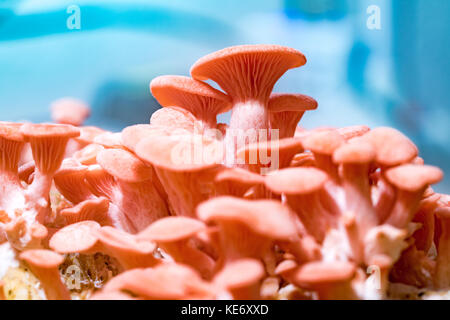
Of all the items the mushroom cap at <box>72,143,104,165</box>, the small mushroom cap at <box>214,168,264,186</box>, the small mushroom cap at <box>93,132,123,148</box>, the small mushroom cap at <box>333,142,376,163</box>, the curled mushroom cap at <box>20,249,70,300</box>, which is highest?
the small mushroom cap at <box>333,142,376,163</box>

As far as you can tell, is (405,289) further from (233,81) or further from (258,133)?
(233,81)

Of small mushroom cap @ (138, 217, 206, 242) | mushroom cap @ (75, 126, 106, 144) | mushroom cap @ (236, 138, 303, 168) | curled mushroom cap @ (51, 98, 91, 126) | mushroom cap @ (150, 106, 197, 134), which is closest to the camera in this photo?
small mushroom cap @ (138, 217, 206, 242)

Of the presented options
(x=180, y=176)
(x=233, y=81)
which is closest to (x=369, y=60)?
(x=233, y=81)

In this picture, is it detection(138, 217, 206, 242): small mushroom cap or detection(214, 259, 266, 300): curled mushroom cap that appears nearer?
detection(214, 259, 266, 300): curled mushroom cap

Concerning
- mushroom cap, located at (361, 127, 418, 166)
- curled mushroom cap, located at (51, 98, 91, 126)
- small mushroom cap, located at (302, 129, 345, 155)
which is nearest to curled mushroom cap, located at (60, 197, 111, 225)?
small mushroom cap, located at (302, 129, 345, 155)

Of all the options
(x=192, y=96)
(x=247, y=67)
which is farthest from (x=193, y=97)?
(x=247, y=67)

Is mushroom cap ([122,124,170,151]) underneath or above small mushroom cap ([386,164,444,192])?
above

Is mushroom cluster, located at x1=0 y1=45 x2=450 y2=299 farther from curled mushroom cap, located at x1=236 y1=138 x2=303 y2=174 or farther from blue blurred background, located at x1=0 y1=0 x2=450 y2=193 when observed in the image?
blue blurred background, located at x1=0 y1=0 x2=450 y2=193

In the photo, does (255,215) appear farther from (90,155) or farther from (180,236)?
(90,155)
